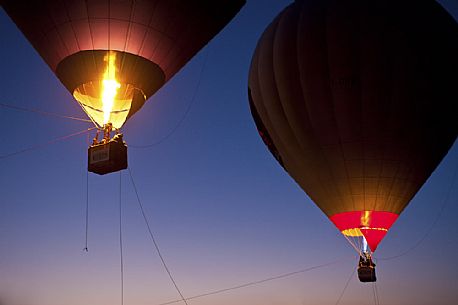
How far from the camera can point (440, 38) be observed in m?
11.8

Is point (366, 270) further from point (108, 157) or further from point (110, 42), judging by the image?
point (110, 42)

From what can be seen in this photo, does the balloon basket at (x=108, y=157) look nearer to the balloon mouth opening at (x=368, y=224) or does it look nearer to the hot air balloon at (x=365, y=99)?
the hot air balloon at (x=365, y=99)

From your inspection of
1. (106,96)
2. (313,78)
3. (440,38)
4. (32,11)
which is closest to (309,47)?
(313,78)

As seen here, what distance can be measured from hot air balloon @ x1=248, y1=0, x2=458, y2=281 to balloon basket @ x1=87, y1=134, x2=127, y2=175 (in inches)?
186

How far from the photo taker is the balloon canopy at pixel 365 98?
11.5 metres

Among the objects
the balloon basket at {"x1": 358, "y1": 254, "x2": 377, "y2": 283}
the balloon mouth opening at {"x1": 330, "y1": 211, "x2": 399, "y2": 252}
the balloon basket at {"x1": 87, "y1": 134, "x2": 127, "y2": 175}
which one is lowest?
the balloon basket at {"x1": 358, "y1": 254, "x2": 377, "y2": 283}

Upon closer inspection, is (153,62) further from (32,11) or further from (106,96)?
(32,11)

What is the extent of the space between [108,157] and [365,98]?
5.81 m

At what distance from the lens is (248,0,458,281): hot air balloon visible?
11508 millimetres

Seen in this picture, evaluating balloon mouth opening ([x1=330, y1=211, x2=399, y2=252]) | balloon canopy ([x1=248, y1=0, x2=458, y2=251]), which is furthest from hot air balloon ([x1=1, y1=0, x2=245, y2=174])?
balloon mouth opening ([x1=330, y1=211, x2=399, y2=252])

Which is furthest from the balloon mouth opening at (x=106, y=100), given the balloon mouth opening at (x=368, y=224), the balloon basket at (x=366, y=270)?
the balloon basket at (x=366, y=270)

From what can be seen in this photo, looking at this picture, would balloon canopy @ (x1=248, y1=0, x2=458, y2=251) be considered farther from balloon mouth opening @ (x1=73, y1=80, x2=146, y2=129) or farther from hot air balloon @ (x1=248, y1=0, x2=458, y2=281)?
balloon mouth opening @ (x1=73, y1=80, x2=146, y2=129)

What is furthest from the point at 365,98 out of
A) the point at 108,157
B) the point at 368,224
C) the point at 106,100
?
the point at 108,157

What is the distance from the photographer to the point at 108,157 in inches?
322
